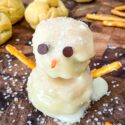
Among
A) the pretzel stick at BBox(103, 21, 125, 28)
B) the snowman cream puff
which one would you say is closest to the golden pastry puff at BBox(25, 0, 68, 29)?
the pretzel stick at BBox(103, 21, 125, 28)

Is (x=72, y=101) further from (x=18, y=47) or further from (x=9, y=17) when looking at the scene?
(x=9, y=17)

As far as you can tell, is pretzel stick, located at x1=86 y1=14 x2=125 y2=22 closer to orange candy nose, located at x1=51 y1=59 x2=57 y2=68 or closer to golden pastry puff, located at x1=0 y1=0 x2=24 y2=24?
golden pastry puff, located at x1=0 y1=0 x2=24 y2=24

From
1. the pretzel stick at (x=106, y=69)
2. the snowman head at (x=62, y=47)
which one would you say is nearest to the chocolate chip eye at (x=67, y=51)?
the snowman head at (x=62, y=47)

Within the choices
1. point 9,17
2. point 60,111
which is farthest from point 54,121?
point 9,17

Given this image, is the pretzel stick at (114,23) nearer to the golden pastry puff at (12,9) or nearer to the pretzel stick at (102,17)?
the pretzel stick at (102,17)

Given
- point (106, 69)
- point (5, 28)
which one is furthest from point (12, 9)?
point (106, 69)

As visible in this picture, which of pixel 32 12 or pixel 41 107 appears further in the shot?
pixel 32 12
